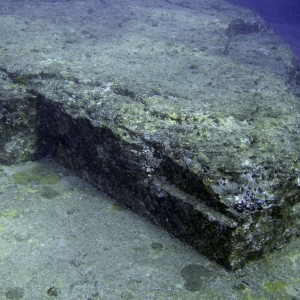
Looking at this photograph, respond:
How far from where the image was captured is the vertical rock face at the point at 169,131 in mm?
3203

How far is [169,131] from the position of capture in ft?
12.3

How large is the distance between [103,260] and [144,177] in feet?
2.95

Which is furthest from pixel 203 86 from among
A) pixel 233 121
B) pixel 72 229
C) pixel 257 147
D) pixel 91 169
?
pixel 72 229

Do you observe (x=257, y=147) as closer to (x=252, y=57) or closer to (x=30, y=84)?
(x=30, y=84)

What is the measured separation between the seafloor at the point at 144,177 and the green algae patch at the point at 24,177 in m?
0.02

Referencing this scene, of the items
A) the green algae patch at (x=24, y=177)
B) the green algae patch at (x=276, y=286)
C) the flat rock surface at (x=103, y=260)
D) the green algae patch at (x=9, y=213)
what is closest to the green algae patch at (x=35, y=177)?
the green algae patch at (x=24, y=177)

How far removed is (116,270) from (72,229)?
2.32 ft

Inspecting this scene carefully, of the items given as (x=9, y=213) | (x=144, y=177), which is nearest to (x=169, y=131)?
(x=144, y=177)

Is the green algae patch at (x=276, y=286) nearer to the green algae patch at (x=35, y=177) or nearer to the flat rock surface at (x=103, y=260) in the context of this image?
the flat rock surface at (x=103, y=260)

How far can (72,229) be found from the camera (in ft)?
11.9

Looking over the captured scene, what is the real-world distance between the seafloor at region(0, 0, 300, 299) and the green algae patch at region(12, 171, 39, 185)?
2cm

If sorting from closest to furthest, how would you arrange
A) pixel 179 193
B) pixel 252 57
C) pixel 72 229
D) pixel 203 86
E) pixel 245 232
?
pixel 245 232, pixel 179 193, pixel 72 229, pixel 203 86, pixel 252 57

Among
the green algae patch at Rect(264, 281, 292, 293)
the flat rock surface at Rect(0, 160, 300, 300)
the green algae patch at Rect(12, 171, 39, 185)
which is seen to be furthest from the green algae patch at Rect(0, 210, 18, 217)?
the green algae patch at Rect(264, 281, 292, 293)

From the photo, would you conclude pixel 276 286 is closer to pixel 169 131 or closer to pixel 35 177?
pixel 169 131
